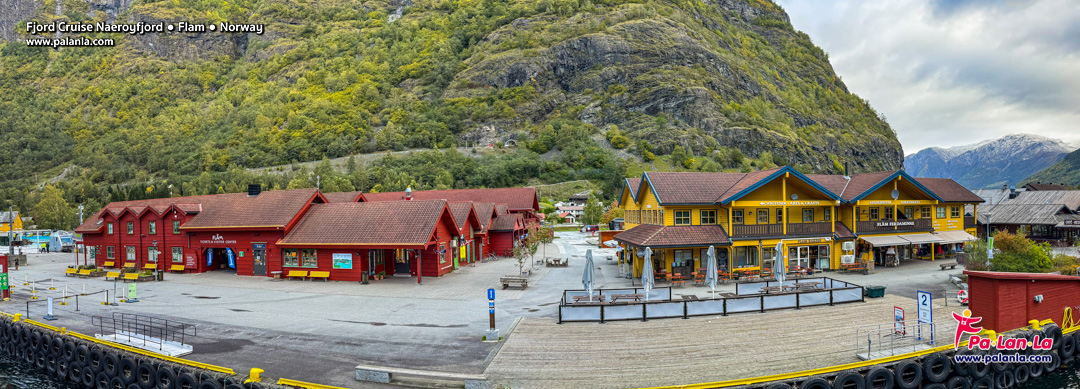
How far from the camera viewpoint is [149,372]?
15664 millimetres

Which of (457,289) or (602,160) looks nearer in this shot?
(457,289)

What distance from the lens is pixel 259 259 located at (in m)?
33.9

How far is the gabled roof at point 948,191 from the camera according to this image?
3634 centimetres

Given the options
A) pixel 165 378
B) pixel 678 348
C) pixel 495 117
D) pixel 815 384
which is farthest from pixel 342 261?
pixel 495 117

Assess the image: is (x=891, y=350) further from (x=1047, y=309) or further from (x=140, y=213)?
(x=140, y=213)

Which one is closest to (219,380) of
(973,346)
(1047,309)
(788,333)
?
(788,333)

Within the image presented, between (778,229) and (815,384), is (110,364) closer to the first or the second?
(815,384)

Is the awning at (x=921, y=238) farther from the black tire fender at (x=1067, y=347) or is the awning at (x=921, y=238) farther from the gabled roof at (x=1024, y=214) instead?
the black tire fender at (x=1067, y=347)

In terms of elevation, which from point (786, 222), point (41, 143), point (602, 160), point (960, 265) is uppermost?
point (41, 143)

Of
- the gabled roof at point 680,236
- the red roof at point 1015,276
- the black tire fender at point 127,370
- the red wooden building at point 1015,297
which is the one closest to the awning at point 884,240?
the gabled roof at point 680,236

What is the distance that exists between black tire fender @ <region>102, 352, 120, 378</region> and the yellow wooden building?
71.1ft

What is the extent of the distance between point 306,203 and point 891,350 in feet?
106

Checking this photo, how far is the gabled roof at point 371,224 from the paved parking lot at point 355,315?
8.16ft

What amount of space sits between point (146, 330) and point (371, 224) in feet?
45.0
